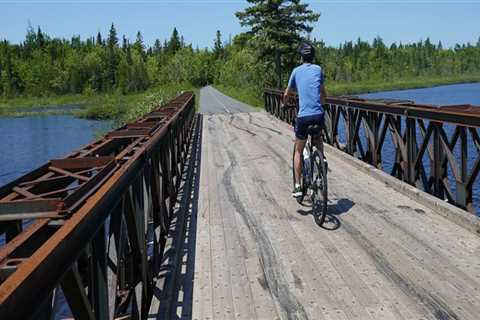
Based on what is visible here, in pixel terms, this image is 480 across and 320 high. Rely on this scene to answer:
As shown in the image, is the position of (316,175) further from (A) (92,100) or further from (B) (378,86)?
(B) (378,86)

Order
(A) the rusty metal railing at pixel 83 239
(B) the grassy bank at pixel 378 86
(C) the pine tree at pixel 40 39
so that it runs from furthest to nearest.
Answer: (C) the pine tree at pixel 40 39, (B) the grassy bank at pixel 378 86, (A) the rusty metal railing at pixel 83 239

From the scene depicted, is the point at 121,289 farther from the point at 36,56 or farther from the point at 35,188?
the point at 36,56

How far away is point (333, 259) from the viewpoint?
5070 millimetres

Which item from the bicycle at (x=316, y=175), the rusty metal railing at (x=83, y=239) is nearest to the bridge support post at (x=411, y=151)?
the bicycle at (x=316, y=175)

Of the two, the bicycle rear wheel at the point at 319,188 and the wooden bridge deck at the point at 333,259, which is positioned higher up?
the bicycle rear wheel at the point at 319,188

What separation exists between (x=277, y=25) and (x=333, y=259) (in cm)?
3867

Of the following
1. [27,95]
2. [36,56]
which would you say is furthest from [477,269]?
[36,56]

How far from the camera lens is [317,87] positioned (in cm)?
662

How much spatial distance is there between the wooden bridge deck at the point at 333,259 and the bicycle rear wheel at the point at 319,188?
0.60 ft

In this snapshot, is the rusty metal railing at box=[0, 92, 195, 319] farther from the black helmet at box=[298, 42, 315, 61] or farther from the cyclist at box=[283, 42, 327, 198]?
the black helmet at box=[298, 42, 315, 61]

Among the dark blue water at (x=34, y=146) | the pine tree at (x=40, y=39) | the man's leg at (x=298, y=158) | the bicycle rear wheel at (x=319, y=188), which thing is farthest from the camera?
A: the pine tree at (x=40, y=39)

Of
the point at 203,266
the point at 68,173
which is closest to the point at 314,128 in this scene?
the point at 203,266

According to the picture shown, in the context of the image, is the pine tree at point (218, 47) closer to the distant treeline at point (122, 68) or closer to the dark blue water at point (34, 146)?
the distant treeline at point (122, 68)

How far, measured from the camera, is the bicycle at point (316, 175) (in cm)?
614
